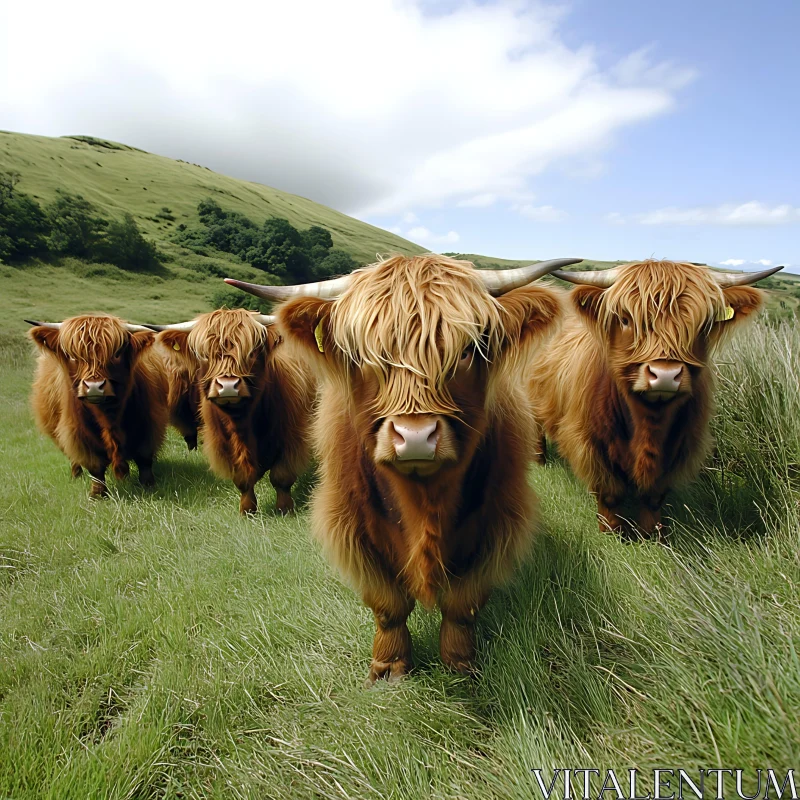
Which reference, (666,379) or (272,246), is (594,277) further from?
(272,246)

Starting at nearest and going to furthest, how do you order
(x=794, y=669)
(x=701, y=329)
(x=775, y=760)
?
(x=775, y=760) → (x=794, y=669) → (x=701, y=329)

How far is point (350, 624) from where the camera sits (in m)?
2.48

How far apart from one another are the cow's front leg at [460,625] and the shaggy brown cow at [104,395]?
13.0 ft

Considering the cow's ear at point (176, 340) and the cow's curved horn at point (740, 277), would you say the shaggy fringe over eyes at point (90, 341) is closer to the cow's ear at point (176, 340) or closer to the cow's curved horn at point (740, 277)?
the cow's ear at point (176, 340)

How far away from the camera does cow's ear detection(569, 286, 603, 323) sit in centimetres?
294

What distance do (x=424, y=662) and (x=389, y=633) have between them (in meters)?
0.27

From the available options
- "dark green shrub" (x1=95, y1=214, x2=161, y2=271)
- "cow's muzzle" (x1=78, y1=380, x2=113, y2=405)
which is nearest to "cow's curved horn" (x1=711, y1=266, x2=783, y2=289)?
"cow's muzzle" (x1=78, y1=380, x2=113, y2=405)

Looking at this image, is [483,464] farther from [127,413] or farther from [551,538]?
[127,413]

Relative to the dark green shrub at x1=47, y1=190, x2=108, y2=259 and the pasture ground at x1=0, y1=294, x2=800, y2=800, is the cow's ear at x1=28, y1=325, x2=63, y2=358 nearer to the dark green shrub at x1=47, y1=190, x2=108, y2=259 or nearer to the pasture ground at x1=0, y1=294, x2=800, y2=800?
the pasture ground at x1=0, y1=294, x2=800, y2=800

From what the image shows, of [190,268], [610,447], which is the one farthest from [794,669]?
[190,268]

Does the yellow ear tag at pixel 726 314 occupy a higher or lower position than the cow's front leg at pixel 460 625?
higher

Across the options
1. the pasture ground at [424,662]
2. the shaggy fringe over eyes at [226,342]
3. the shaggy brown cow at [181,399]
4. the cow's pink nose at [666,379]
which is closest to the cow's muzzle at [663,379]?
the cow's pink nose at [666,379]

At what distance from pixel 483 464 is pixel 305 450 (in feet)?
9.91

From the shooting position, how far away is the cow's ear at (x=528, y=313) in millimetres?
1853
